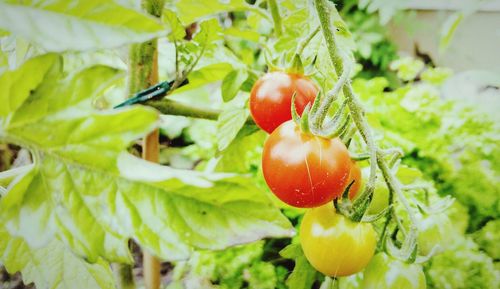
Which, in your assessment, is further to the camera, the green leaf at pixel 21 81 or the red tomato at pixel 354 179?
the red tomato at pixel 354 179

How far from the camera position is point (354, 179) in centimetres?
55

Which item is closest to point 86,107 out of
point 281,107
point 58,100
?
point 58,100

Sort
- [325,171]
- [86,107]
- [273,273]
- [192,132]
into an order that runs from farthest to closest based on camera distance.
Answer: [192,132]
[273,273]
[325,171]
[86,107]

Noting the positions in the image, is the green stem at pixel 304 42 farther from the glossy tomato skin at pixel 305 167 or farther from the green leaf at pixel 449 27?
the green leaf at pixel 449 27

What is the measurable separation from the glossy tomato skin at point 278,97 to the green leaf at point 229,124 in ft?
0.27

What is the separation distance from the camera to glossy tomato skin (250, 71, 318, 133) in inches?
23.0

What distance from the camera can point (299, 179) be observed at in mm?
483

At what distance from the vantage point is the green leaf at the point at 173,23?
0.63 m

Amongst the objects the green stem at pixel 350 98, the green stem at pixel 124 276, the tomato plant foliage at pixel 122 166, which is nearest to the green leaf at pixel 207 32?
→ the tomato plant foliage at pixel 122 166

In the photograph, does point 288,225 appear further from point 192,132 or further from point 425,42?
point 425,42

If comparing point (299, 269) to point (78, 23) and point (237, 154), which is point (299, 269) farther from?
point (78, 23)

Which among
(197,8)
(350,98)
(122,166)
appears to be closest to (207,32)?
(197,8)

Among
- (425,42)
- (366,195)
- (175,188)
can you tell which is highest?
(175,188)

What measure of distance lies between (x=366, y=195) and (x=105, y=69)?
0.30 meters
